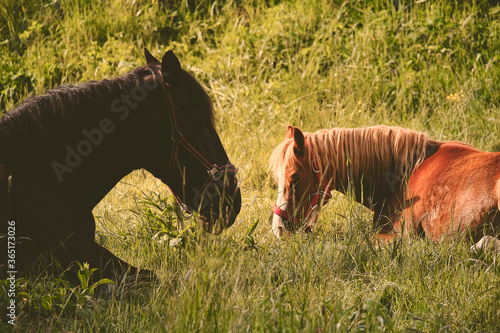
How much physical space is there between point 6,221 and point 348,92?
5.20 m

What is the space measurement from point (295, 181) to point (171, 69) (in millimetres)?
1518

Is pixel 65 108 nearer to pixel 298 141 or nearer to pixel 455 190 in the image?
pixel 298 141

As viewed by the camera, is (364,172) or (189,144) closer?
(189,144)

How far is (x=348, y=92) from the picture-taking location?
6750 millimetres

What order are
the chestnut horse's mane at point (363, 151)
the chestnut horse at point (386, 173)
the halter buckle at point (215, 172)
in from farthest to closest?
the chestnut horse's mane at point (363, 151)
the chestnut horse at point (386, 173)
the halter buckle at point (215, 172)

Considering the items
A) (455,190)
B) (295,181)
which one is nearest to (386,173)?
(455,190)

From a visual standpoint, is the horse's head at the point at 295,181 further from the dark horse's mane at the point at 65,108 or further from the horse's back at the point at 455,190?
the dark horse's mane at the point at 65,108

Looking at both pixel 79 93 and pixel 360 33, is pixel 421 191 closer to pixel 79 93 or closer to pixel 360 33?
pixel 79 93

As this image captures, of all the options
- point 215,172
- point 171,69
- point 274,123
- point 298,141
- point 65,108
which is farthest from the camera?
point 274,123

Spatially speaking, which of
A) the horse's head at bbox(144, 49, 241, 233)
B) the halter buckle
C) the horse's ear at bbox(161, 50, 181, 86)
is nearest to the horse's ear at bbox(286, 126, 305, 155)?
the horse's head at bbox(144, 49, 241, 233)

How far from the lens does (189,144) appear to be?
296 cm

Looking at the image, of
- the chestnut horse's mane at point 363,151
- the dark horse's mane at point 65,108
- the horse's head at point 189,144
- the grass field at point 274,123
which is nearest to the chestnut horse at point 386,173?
the chestnut horse's mane at point 363,151

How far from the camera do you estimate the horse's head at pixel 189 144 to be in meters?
2.90

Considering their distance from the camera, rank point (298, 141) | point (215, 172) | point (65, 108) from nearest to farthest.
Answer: point (65, 108), point (215, 172), point (298, 141)
